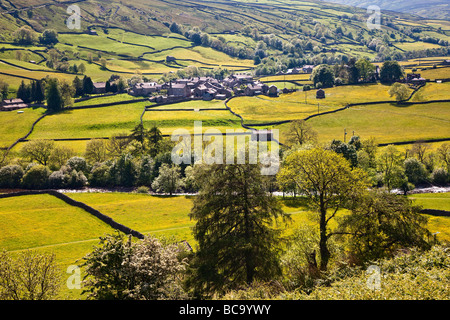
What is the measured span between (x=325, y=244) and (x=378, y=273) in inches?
345

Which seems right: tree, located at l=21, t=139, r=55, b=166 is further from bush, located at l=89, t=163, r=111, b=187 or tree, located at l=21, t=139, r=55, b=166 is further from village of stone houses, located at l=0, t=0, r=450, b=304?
bush, located at l=89, t=163, r=111, b=187

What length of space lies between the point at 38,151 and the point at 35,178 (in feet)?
45.4

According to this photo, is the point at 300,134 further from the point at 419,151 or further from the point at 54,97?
the point at 54,97

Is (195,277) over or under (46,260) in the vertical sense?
under

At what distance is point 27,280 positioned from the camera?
91.1 ft

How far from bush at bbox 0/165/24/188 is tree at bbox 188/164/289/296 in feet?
227

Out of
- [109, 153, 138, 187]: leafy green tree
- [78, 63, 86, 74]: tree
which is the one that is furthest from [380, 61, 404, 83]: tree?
[78, 63, 86, 74]: tree

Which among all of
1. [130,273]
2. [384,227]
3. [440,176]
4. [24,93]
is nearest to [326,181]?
[384,227]

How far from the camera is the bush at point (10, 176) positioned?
81.2 m

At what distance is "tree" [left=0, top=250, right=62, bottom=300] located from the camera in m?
26.8

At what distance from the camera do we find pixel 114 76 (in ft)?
610

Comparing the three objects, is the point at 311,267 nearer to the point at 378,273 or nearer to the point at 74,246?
the point at 378,273

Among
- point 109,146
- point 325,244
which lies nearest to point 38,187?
point 109,146
